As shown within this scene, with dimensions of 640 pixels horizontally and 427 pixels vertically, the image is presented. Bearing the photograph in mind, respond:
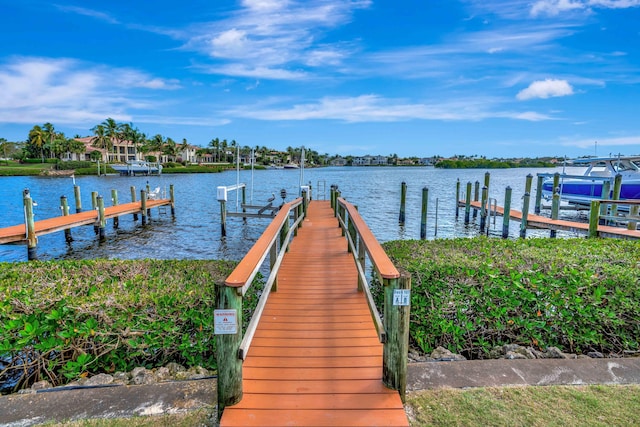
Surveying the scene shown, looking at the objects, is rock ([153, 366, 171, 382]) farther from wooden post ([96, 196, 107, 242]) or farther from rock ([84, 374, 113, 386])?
wooden post ([96, 196, 107, 242])

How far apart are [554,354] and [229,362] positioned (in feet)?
11.7

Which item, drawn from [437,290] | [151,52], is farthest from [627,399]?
[151,52]

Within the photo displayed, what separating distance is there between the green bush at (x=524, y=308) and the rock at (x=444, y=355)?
0.21m

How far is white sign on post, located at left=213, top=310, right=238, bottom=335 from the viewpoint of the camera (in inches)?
107

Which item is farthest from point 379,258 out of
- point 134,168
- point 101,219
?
point 134,168

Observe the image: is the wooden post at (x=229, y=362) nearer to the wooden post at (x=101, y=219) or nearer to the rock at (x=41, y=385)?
the rock at (x=41, y=385)

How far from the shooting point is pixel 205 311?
4191mm

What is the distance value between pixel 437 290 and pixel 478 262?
2.93 feet

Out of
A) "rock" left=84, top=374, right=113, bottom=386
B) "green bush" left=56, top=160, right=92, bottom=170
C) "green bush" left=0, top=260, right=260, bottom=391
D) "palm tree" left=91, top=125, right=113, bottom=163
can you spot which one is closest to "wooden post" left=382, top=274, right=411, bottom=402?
"green bush" left=0, top=260, right=260, bottom=391

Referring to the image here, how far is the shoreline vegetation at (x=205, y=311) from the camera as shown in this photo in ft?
12.7

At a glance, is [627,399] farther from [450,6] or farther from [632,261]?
[450,6]

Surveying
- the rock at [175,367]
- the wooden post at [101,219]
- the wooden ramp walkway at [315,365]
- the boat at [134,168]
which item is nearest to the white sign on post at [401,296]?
the wooden ramp walkway at [315,365]

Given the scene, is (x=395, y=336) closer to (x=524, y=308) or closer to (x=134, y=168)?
(x=524, y=308)

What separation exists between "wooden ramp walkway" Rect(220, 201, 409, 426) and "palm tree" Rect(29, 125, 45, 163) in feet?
327
